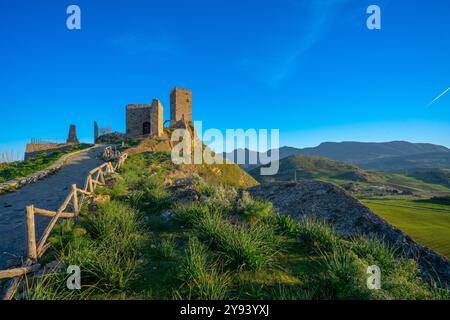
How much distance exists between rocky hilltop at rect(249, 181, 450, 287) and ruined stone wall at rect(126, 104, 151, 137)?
116 feet

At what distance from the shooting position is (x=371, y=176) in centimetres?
16562

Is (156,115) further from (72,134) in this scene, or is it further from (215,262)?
(215,262)

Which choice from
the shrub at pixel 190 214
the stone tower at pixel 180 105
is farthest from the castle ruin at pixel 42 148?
the shrub at pixel 190 214

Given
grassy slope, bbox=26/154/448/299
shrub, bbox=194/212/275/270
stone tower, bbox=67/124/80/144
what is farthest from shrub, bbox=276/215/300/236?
stone tower, bbox=67/124/80/144

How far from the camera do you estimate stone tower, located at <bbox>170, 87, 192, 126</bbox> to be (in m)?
47.8

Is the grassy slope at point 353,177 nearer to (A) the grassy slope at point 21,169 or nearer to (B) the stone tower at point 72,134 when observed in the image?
(B) the stone tower at point 72,134

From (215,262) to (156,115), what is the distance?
38.0 meters

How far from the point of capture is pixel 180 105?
48375 millimetres

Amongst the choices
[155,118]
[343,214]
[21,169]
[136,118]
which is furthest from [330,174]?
[21,169]

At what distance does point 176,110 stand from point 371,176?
16844 cm

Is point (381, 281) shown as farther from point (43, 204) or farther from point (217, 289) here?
point (43, 204)
